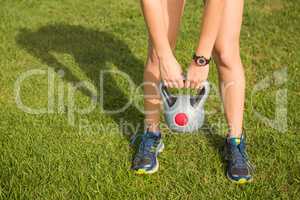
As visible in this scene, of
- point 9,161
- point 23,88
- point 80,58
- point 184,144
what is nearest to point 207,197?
point 184,144

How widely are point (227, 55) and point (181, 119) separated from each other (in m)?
0.51

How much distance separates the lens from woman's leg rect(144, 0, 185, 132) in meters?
2.82

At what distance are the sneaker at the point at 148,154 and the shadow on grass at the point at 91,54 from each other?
426mm

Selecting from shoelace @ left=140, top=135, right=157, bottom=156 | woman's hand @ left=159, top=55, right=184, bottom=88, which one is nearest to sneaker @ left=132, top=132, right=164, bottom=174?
shoelace @ left=140, top=135, right=157, bottom=156

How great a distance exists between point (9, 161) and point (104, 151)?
0.68m

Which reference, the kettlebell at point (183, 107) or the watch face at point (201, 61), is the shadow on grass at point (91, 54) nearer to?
the kettlebell at point (183, 107)

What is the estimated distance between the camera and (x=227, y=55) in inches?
110

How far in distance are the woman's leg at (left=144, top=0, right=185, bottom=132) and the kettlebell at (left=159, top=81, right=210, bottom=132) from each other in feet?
0.72

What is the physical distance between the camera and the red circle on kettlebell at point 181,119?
111 inches

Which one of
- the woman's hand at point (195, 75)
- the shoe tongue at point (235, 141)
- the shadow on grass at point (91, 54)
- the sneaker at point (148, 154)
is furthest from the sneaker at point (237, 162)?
the shadow on grass at point (91, 54)

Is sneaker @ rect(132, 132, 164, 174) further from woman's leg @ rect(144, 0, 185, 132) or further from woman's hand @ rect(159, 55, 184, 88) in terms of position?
woman's hand @ rect(159, 55, 184, 88)

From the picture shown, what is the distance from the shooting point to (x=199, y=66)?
2.62 m

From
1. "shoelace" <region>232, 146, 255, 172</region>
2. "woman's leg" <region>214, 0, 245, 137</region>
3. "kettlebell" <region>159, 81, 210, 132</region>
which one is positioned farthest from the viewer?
"shoelace" <region>232, 146, 255, 172</region>
